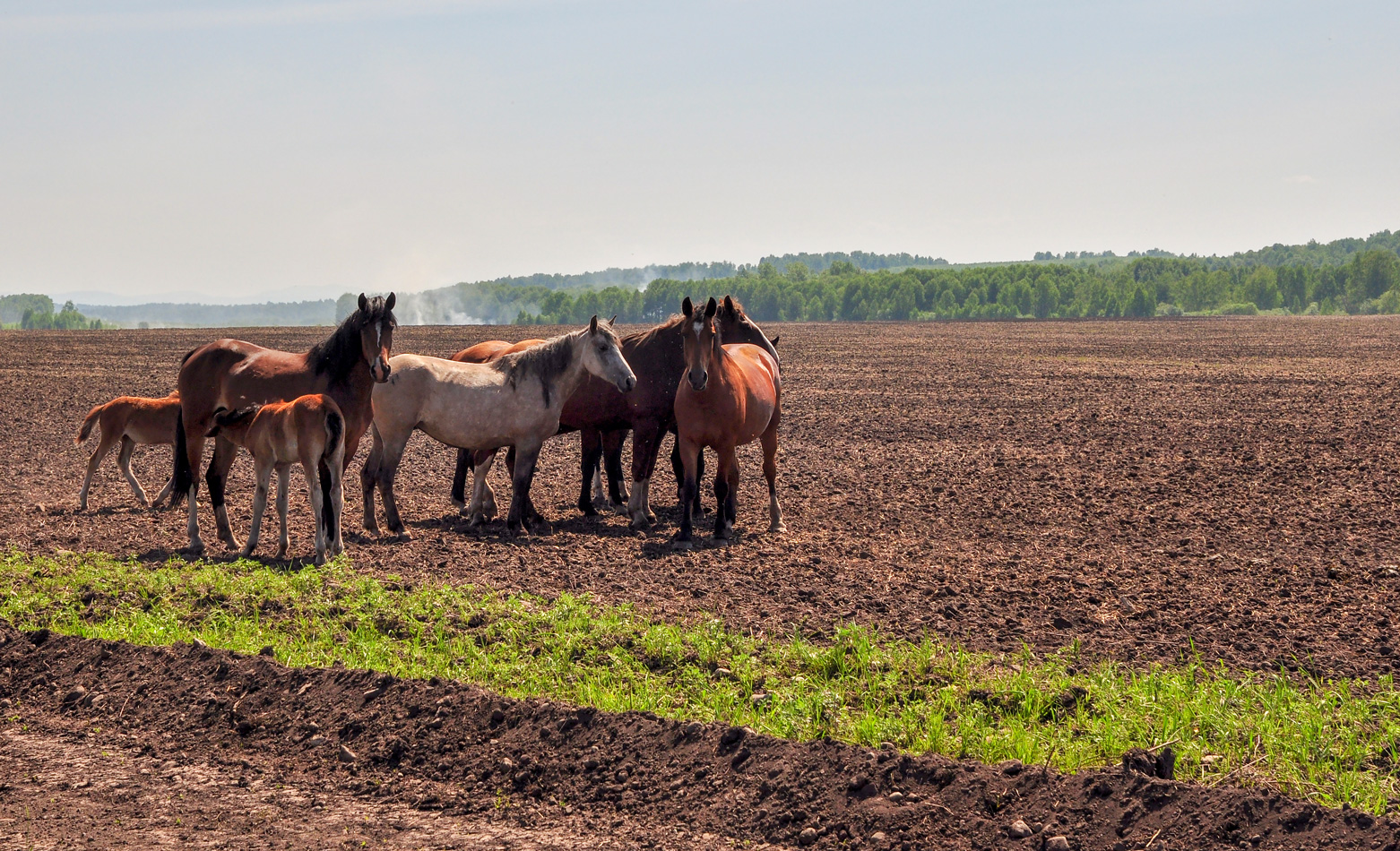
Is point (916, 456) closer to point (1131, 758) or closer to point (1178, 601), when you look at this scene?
point (1178, 601)

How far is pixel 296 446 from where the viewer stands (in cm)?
941

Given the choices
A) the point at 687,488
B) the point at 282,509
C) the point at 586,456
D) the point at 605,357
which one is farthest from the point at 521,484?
the point at 282,509

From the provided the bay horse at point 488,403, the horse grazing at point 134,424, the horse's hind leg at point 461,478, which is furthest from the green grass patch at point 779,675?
the horse grazing at point 134,424

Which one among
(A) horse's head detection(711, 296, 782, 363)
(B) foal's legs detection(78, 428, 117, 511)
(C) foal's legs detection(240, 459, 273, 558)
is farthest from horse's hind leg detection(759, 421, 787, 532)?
(B) foal's legs detection(78, 428, 117, 511)

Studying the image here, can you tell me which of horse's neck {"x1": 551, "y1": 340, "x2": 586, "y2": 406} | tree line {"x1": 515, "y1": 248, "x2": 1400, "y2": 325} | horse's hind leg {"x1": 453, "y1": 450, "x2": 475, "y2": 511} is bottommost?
horse's hind leg {"x1": 453, "y1": 450, "x2": 475, "y2": 511}

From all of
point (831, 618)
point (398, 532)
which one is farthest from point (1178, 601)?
point (398, 532)

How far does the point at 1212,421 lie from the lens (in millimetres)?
21000

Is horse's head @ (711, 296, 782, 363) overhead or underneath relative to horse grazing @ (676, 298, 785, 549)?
overhead

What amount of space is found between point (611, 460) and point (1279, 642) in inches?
292

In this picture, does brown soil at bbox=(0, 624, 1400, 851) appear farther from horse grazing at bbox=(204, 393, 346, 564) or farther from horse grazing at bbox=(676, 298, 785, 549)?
horse grazing at bbox=(676, 298, 785, 549)

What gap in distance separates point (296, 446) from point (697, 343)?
147 inches

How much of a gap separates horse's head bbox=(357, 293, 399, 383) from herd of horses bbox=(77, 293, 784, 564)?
0.01 m

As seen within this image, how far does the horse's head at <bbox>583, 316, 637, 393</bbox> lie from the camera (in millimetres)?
11344

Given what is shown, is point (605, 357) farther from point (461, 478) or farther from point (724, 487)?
point (461, 478)
